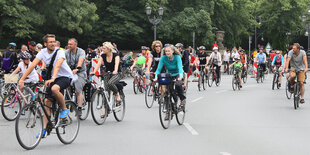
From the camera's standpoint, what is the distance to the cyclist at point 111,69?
35.0ft

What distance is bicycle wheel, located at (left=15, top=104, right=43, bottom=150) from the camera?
24.0 feet

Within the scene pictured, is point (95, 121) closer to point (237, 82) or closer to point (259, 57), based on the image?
point (237, 82)

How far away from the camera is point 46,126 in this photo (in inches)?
306

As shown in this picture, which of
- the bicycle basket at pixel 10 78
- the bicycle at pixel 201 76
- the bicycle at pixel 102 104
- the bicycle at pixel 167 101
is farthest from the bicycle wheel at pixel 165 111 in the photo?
the bicycle at pixel 201 76

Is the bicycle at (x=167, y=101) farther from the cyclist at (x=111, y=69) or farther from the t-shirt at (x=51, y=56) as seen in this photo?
the t-shirt at (x=51, y=56)

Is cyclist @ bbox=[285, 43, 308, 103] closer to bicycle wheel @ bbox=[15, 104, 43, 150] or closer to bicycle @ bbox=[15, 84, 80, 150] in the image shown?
bicycle @ bbox=[15, 84, 80, 150]

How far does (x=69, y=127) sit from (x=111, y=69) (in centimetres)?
288

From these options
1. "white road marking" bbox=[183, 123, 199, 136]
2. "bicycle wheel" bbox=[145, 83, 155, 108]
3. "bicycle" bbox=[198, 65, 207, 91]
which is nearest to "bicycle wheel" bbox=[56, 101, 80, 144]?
"white road marking" bbox=[183, 123, 199, 136]

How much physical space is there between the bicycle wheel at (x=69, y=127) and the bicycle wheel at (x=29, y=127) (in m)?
0.37

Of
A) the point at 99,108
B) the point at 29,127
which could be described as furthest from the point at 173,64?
the point at 29,127

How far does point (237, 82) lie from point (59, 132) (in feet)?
47.3

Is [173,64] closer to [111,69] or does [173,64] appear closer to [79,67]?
[111,69]

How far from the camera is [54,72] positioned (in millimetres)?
7832

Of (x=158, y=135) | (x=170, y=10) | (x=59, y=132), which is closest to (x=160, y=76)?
(x=158, y=135)
